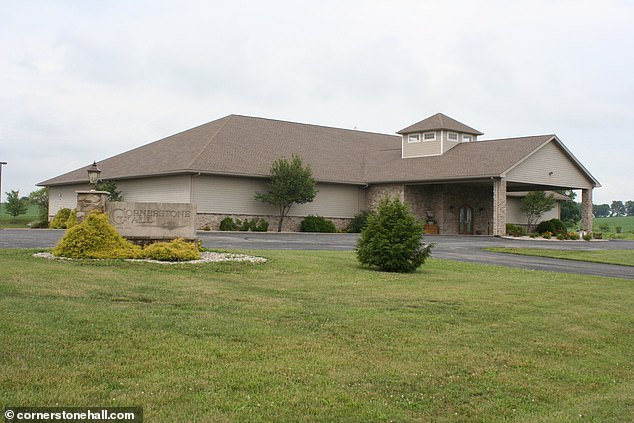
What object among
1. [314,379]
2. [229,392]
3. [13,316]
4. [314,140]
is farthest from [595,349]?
[314,140]

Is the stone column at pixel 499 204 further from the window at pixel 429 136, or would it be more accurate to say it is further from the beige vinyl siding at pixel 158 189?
the beige vinyl siding at pixel 158 189

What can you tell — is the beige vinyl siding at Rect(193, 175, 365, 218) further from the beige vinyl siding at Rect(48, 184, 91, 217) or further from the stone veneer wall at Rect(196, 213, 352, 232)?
Answer: the beige vinyl siding at Rect(48, 184, 91, 217)

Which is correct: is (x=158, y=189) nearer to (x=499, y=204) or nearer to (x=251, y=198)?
(x=251, y=198)

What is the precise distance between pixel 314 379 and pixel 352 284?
7669 millimetres

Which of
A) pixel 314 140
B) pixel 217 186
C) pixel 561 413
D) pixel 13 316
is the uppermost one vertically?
pixel 314 140

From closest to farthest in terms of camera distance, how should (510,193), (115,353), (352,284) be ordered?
(115,353)
(352,284)
(510,193)

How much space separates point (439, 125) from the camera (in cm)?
4525

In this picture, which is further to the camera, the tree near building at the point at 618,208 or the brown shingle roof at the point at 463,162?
the tree near building at the point at 618,208

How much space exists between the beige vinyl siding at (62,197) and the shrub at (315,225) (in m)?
15.6

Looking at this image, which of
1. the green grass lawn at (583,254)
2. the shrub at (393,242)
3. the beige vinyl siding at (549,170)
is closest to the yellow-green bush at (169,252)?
the shrub at (393,242)

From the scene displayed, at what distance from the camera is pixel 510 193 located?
54094 mm

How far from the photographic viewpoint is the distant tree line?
13688 cm

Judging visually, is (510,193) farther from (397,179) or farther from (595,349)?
(595,349)

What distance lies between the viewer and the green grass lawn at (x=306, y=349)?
627cm
